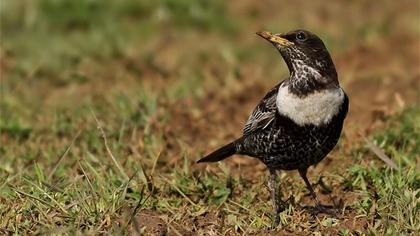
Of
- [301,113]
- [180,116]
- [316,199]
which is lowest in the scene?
[180,116]

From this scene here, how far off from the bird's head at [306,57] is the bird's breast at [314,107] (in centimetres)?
11

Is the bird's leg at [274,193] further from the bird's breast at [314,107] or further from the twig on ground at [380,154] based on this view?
the twig on ground at [380,154]

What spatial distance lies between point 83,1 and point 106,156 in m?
4.66

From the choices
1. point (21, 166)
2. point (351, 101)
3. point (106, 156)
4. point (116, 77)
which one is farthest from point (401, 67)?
point (21, 166)

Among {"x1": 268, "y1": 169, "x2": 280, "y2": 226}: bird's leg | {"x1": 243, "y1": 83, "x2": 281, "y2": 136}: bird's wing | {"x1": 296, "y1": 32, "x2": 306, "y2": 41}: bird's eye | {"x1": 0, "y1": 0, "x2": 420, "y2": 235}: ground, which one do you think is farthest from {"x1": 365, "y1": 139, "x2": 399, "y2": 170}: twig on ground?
{"x1": 296, "y1": 32, "x2": 306, "y2": 41}: bird's eye

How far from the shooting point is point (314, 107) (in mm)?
5730

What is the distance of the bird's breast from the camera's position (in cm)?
573

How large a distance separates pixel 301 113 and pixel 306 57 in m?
0.42

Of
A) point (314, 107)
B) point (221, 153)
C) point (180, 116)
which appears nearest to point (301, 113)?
point (314, 107)

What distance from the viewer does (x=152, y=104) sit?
8102 mm

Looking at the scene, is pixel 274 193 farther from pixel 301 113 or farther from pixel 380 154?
pixel 380 154

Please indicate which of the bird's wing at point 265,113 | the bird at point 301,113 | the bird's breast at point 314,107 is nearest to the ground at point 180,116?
the bird at point 301,113

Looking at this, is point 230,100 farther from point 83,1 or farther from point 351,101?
point 83,1

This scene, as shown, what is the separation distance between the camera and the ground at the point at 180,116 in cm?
574
